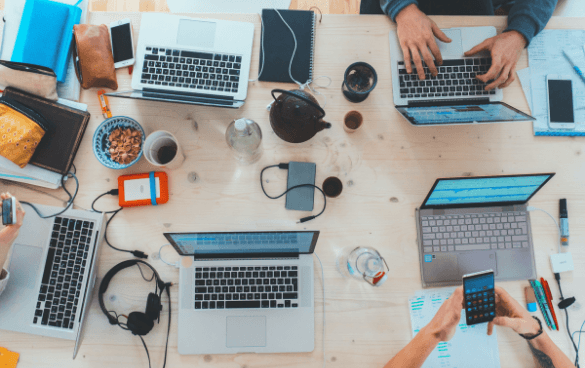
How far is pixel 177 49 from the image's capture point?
1.05 m

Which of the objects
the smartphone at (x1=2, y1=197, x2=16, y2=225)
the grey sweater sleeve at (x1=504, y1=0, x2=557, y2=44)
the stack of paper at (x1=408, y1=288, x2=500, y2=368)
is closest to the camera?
the smartphone at (x1=2, y1=197, x2=16, y2=225)

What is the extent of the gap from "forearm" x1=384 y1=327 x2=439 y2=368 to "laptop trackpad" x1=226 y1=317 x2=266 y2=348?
15.0 inches

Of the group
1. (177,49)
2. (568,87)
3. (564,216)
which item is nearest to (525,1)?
(568,87)

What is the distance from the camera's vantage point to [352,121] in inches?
42.8

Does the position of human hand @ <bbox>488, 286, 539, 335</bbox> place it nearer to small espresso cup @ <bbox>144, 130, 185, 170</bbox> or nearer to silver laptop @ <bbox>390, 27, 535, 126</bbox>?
silver laptop @ <bbox>390, 27, 535, 126</bbox>

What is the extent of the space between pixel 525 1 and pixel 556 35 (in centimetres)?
18

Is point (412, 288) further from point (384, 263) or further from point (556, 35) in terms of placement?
point (556, 35)

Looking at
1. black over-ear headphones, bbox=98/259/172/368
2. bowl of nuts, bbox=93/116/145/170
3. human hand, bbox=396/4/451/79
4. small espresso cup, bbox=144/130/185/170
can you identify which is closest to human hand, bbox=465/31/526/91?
human hand, bbox=396/4/451/79

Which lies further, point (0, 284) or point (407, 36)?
point (407, 36)

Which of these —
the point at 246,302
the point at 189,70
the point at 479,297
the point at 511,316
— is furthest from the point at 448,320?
the point at 189,70

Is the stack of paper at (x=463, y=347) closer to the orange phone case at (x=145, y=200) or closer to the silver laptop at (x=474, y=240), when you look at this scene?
the silver laptop at (x=474, y=240)

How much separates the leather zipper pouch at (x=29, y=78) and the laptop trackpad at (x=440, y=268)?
130cm

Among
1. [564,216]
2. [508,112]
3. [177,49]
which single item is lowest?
[564,216]

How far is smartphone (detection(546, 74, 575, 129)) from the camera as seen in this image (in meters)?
1.08
